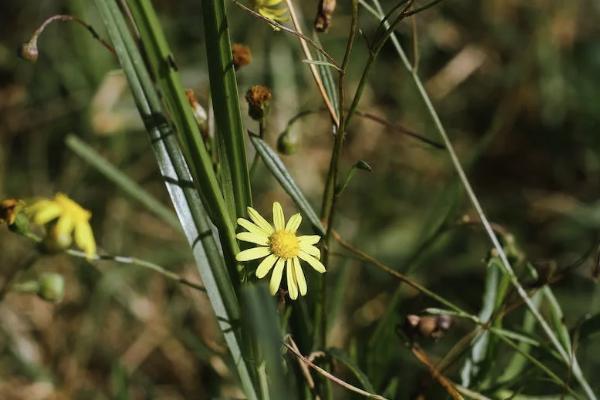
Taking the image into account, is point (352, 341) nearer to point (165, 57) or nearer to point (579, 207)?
point (165, 57)

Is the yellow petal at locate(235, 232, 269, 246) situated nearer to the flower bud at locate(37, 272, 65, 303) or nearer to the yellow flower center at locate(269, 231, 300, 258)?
the yellow flower center at locate(269, 231, 300, 258)

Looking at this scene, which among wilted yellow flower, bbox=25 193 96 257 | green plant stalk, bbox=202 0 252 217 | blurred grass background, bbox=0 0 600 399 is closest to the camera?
green plant stalk, bbox=202 0 252 217

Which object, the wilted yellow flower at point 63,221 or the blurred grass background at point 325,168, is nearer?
the wilted yellow flower at point 63,221

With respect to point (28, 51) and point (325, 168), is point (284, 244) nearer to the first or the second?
point (28, 51)

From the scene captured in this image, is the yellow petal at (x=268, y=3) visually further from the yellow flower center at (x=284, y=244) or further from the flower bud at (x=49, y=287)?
the flower bud at (x=49, y=287)

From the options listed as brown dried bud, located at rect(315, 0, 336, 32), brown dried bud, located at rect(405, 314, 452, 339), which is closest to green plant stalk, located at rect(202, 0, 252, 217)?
brown dried bud, located at rect(315, 0, 336, 32)

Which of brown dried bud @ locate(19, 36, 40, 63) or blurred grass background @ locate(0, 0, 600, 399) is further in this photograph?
blurred grass background @ locate(0, 0, 600, 399)

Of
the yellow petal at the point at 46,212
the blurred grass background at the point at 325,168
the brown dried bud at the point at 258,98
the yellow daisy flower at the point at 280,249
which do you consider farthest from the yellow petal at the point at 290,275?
the blurred grass background at the point at 325,168

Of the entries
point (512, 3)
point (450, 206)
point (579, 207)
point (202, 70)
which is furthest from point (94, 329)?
point (512, 3)
